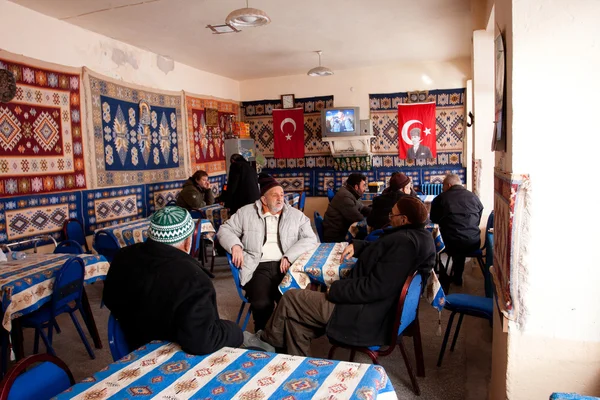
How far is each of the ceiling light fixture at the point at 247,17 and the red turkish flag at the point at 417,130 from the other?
5006 millimetres

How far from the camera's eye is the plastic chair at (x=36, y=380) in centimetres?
130

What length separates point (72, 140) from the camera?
5.18 m

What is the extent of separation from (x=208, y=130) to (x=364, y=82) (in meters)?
3.17

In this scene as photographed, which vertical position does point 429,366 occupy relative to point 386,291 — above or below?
below

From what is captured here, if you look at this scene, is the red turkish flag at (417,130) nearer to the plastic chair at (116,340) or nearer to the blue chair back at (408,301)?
the blue chair back at (408,301)

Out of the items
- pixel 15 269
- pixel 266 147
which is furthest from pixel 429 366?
pixel 266 147

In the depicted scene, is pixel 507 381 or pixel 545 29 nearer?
pixel 545 29

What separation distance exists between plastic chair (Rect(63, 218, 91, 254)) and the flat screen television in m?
4.87

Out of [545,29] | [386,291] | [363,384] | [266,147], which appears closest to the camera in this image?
[363,384]

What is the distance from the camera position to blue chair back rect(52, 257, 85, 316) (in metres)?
2.95

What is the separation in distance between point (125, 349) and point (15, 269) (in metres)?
1.72

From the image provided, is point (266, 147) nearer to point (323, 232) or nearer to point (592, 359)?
point (323, 232)

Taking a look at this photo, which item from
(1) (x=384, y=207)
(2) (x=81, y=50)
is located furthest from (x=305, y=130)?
(1) (x=384, y=207)

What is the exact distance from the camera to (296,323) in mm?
2596
